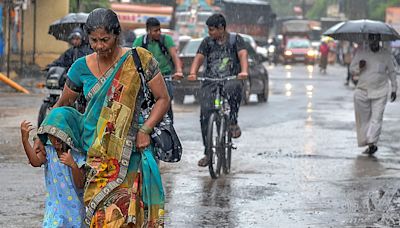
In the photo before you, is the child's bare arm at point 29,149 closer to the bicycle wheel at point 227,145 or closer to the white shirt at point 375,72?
the bicycle wheel at point 227,145

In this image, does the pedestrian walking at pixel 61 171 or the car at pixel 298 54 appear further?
the car at pixel 298 54

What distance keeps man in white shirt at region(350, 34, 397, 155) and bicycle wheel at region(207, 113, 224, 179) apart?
10.1ft

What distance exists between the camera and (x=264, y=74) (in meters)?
24.9

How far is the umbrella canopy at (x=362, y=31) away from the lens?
46.3 ft

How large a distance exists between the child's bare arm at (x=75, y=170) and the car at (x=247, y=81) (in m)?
17.0

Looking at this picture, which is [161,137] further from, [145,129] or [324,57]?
[324,57]

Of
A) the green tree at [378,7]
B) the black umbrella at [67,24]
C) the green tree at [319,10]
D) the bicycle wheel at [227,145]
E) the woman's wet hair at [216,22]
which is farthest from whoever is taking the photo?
the green tree at [319,10]

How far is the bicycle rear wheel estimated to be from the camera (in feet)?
36.2

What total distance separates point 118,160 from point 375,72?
346 inches

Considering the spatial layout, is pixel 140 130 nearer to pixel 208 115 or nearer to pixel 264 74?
pixel 208 115

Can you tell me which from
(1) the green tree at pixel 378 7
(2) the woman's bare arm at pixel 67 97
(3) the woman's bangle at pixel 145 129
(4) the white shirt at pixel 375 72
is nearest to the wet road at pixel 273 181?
(4) the white shirt at pixel 375 72

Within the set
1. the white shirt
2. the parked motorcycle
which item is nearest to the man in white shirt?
the white shirt

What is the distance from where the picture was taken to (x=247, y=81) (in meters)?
23.1

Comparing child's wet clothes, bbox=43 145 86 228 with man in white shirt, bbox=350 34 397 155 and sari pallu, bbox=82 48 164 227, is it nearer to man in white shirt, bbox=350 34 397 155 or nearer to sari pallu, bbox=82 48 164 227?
sari pallu, bbox=82 48 164 227
